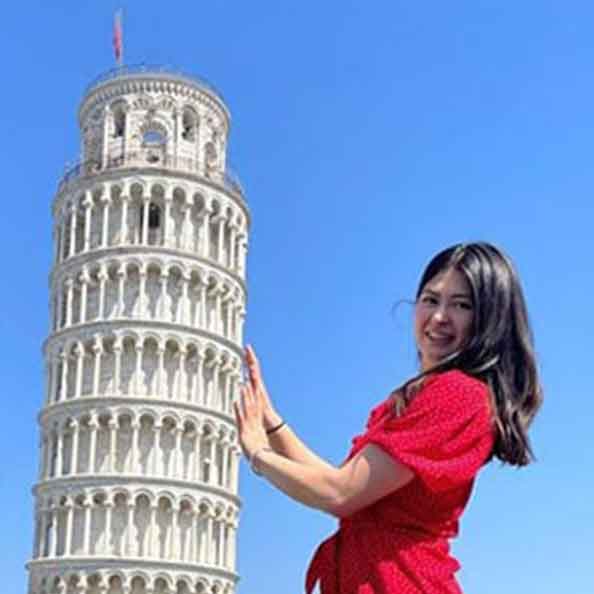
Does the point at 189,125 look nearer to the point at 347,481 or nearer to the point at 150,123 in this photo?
the point at 150,123

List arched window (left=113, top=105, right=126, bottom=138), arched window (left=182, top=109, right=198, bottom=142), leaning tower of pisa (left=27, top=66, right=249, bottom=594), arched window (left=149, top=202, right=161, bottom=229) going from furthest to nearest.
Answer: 1. arched window (left=182, top=109, right=198, bottom=142)
2. arched window (left=113, top=105, right=126, bottom=138)
3. arched window (left=149, top=202, right=161, bottom=229)
4. leaning tower of pisa (left=27, top=66, right=249, bottom=594)

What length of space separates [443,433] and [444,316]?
1.39 feet

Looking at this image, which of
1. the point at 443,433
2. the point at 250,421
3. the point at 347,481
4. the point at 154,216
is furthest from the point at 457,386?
the point at 154,216

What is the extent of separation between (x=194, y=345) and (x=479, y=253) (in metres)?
47.6

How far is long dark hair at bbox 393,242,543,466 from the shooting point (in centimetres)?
332

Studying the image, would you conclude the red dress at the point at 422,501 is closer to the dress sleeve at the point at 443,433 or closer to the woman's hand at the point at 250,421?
the dress sleeve at the point at 443,433

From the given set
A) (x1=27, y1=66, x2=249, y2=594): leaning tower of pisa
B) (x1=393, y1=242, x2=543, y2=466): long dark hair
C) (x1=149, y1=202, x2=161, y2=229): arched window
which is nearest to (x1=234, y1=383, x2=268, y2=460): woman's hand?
(x1=393, y1=242, x2=543, y2=466): long dark hair

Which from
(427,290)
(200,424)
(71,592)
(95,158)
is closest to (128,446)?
(200,424)

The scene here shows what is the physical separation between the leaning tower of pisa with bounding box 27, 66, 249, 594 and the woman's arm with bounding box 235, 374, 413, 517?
44.9 meters

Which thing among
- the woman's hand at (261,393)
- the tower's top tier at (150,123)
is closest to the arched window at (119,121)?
the tower's top tier at (150,123)

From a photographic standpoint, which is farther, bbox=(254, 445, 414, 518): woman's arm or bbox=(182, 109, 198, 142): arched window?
bbox=(182, 109, 198, 142): arched window

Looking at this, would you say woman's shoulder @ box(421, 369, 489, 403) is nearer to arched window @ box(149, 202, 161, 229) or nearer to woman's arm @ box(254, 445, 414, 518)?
woman's arm @ box(254, 445, 414, 518)

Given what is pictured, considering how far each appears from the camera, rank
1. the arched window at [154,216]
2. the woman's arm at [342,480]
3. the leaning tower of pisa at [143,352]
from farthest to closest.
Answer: the arched window at [154,216] → the leaning tower of pisa at [143,352] → the woman's arm at [342,480]

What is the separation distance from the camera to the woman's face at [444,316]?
3.43 metres
